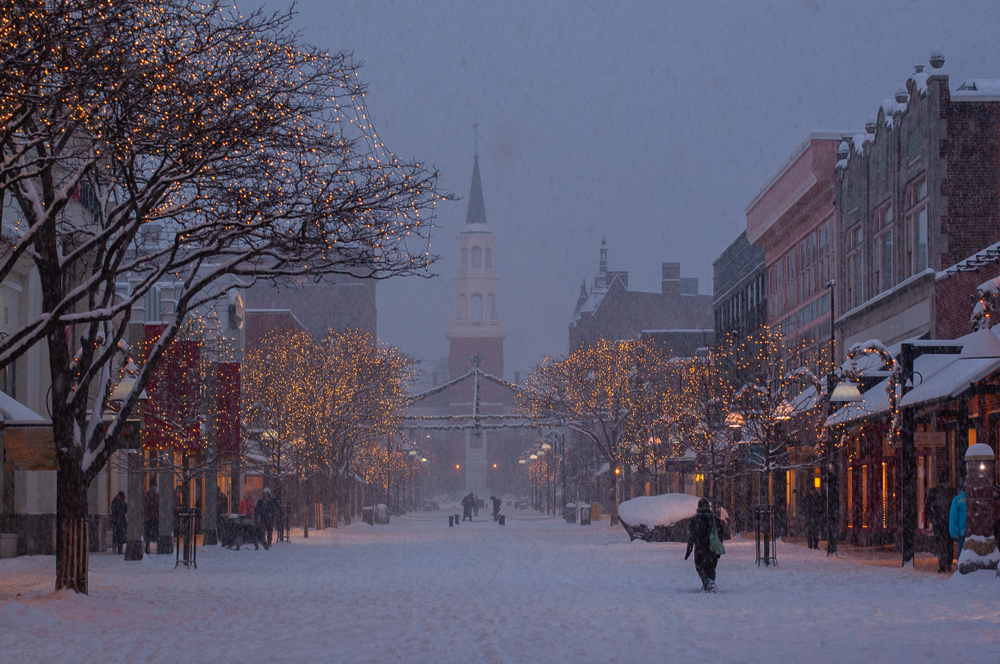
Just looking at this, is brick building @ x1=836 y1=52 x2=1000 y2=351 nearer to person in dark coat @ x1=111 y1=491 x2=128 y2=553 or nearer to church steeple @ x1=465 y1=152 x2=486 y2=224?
person in dark coat @ x1=111 y1=491 x2=128 y2=553

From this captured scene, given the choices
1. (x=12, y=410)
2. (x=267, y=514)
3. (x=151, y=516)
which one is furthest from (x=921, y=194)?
(x=12, y=410)

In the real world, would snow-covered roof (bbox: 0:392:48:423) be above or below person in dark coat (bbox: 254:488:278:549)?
above

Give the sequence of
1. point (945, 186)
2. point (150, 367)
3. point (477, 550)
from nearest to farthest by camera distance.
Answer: point (150, 367) < point (945, 186) < point (477, 550)

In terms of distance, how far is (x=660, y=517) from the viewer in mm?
39969

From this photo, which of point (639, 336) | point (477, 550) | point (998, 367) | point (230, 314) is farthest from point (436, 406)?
point (998, 367)

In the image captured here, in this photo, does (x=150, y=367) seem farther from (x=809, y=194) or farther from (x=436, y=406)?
(x=436, y=406)

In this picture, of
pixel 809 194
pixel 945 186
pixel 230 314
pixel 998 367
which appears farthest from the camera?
pixel 230 314

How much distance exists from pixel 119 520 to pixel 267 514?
4.55m

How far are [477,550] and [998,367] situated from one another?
17054 mm

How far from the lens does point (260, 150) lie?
58.2ft

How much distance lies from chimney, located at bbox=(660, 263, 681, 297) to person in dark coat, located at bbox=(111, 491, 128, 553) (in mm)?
105229

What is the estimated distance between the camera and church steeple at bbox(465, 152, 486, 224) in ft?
608

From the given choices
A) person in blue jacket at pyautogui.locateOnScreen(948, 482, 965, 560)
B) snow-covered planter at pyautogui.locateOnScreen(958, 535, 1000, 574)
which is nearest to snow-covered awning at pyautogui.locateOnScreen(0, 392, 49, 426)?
snow-covered planter at pyautogui.locateOnScreen(958, 535, 1000, 574)

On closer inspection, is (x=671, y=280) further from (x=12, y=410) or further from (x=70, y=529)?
(x=70, y=529)
